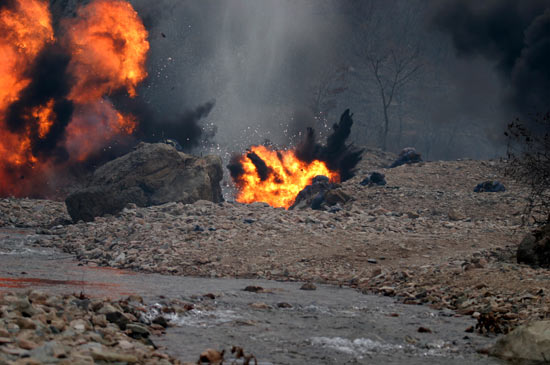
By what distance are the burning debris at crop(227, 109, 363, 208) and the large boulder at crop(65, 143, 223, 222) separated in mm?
5647

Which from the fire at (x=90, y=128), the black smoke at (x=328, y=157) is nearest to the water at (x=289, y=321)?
the black smoke at (x=328, y=157)

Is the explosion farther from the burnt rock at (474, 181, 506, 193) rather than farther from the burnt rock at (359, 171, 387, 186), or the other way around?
the burnt rock at (474, 181, 506, 193)

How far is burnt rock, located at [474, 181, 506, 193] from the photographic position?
19.7 meters

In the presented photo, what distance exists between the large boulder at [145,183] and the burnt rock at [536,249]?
40.1ft

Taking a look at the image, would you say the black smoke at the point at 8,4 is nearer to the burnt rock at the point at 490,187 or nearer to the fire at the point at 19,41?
the fire at the point at 19,41

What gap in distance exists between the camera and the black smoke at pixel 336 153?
27.0 m

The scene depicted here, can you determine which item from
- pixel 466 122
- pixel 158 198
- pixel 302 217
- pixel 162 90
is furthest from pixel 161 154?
pixel 466 122

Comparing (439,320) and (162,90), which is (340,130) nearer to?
(162,90)

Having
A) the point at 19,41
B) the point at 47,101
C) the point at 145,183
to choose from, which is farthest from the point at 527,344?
the point at 47,101

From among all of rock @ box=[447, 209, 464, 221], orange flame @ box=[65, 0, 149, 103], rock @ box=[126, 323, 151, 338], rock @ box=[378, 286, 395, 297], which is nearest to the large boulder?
rock @ box=[447, 209, 464, 221]

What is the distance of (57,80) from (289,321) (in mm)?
23881

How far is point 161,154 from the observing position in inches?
781

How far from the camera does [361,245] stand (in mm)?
11641

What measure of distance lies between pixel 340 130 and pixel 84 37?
14126 mm
